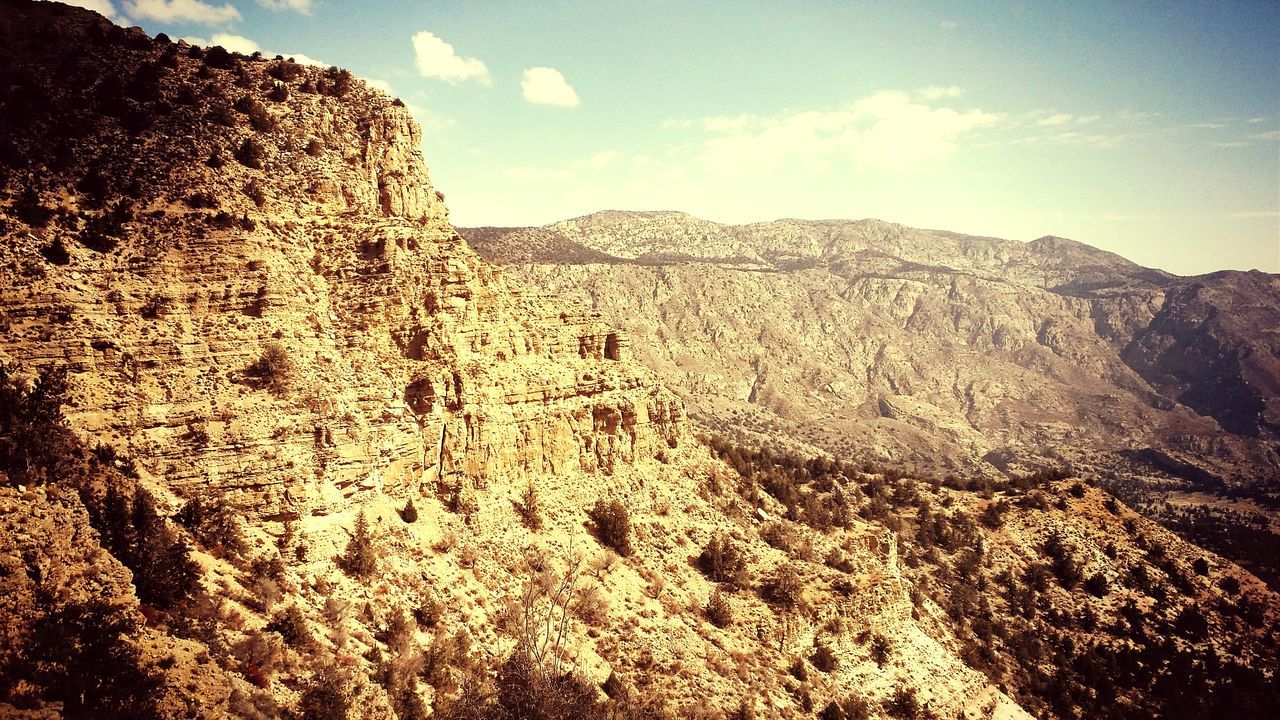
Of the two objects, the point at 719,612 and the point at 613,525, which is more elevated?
the point at 613,525

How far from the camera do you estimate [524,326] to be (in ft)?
81.9

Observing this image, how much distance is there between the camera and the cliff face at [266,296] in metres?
15.3

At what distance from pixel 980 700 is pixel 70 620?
109 ft

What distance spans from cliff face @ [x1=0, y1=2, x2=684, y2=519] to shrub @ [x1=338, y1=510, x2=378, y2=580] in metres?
1.52

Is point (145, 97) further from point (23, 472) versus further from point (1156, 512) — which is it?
point (1156, 512)

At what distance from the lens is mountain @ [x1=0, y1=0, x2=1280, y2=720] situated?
1188cm

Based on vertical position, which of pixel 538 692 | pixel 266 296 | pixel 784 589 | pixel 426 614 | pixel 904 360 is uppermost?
pixel 266 296

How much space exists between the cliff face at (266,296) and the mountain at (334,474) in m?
0.09

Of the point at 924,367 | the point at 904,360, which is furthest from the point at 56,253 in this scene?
the point at 924,367

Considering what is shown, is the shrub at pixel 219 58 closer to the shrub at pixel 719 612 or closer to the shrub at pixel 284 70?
the shrub at pixel 284 70

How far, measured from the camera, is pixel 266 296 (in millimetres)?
17562

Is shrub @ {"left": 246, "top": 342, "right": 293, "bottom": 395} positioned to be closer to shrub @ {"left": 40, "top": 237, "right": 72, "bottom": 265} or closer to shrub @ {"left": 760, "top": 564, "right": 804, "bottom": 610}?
shrub @ {"left": 40, "top": 237, "right": 72, "bottom": 265}

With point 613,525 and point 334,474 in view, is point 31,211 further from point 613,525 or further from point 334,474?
point 613,525

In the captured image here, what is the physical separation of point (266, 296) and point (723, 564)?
18.8 meters
